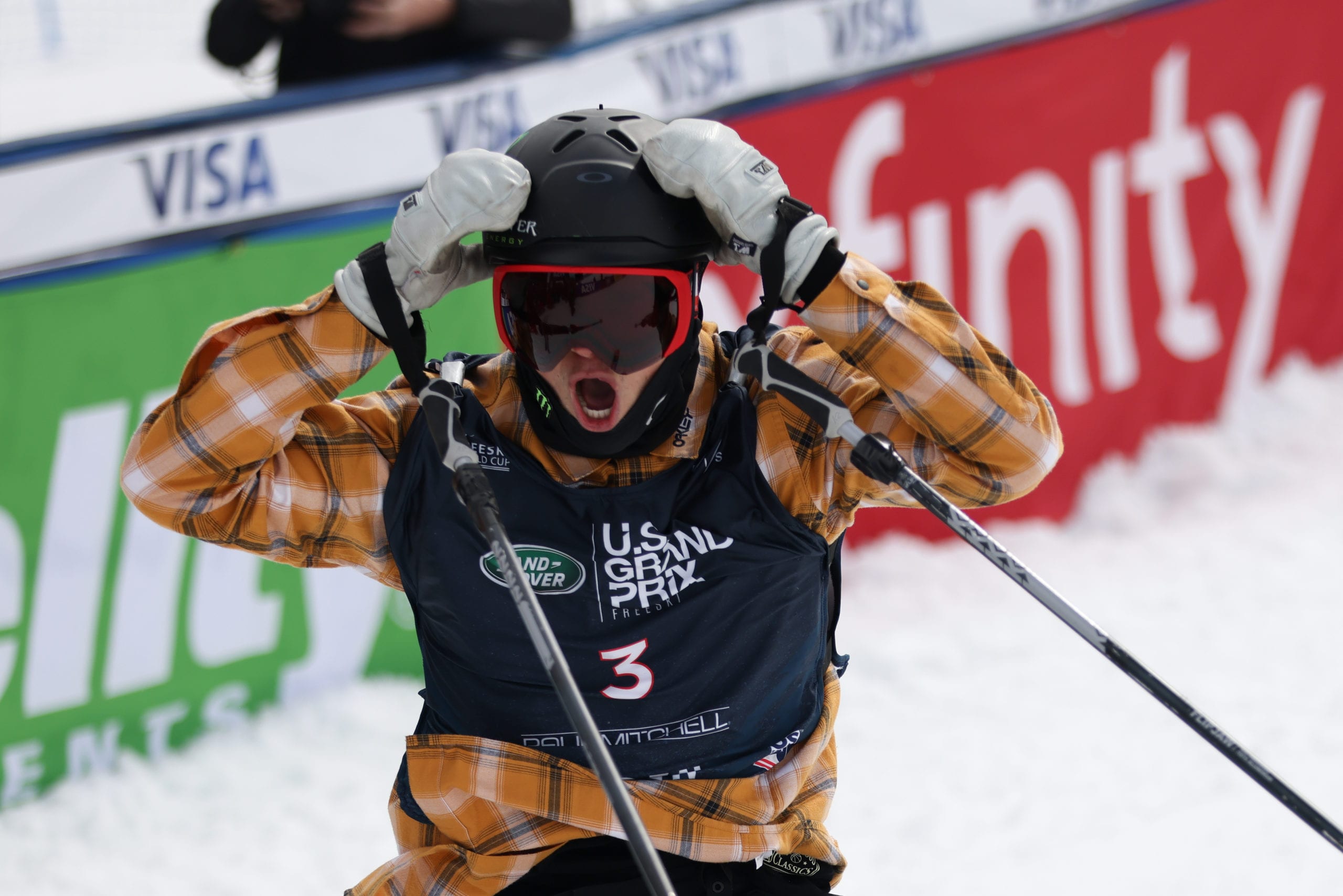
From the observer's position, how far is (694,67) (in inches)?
154

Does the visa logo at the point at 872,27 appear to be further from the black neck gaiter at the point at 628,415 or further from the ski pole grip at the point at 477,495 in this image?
the ski pole grip at the point at 477,495

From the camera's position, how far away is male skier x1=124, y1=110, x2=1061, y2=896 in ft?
5.75

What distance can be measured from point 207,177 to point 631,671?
1.92 meters

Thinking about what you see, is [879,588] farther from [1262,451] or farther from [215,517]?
[215,517]

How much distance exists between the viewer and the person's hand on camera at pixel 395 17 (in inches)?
143

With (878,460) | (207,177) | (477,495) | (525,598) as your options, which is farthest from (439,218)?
(207,177)

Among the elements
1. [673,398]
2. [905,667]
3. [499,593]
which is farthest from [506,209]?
[905,667]

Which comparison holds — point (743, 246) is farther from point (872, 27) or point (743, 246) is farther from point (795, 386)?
point (872, 27)

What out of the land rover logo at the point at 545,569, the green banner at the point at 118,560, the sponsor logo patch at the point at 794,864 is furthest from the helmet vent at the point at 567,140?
the green banner at the point at 118,560

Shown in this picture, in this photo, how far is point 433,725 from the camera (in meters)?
2.03

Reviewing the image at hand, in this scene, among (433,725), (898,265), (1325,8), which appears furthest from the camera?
(1325,8)

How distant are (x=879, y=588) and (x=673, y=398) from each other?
2676 mm

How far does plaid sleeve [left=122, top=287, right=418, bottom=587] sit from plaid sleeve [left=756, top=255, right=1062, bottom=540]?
21.0 inches

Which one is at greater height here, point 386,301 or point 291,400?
point 386,301
